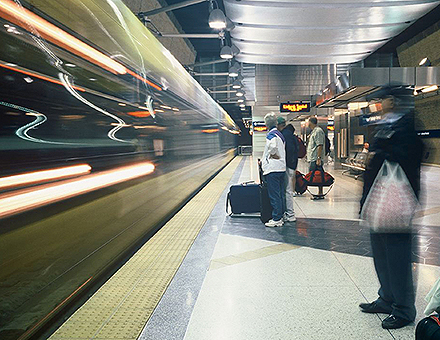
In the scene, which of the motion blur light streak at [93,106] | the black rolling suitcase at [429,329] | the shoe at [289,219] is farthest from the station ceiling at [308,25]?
the black rolling suitcase at [429,329]

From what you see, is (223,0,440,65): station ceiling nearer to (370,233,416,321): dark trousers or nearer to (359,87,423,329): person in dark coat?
(359,87,423,329): person in dark coat

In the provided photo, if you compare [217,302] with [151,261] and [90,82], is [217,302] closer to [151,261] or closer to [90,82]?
[151,261]

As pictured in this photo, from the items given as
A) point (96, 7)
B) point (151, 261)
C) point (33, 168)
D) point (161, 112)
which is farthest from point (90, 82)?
point (161, 112)

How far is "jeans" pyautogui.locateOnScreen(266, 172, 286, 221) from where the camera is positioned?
5375 millimetres

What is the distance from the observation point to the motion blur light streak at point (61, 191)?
7.27 ft

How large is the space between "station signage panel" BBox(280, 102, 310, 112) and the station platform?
1391 cm

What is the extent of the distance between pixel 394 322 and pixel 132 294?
191 centimetres

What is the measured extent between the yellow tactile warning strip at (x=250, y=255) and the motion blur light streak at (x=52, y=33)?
7.25 feet

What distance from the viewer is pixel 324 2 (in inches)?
532

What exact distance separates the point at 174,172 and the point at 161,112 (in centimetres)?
135

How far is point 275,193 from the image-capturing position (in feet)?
17.7

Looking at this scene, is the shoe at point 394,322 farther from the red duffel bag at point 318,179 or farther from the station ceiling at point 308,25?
the station ceiling at point 308,25

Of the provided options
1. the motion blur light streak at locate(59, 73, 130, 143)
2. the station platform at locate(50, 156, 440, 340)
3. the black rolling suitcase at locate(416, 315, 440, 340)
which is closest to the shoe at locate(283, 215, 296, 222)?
the station platform at locate(50, 156, 440, 340)

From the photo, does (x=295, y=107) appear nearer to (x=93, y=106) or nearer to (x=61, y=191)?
(x=93, y=106)
